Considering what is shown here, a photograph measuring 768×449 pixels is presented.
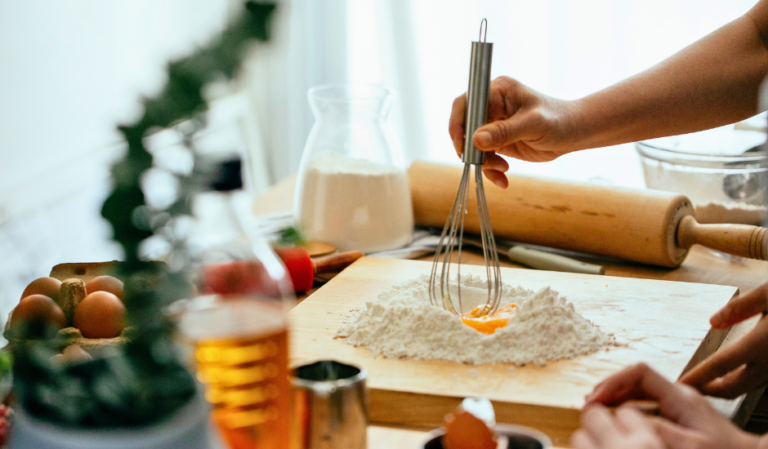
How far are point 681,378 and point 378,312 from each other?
36 cm

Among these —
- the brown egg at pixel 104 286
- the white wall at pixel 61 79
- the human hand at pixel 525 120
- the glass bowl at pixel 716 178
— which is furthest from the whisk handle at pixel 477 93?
the white wall at pixel 61 79

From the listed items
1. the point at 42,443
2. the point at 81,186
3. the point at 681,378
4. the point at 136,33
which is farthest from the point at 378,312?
the point at 136,33

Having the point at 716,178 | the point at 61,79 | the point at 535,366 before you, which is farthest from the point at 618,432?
the point at 61,79

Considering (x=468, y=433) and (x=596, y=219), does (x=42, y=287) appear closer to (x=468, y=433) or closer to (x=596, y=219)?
(x=468, y=433)

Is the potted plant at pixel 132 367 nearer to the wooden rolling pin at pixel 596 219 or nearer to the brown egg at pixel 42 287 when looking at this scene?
the brown egg at pixel 42 287

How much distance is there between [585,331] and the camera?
0.84 m

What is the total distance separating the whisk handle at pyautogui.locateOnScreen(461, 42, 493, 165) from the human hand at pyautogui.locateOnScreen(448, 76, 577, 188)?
14 cm

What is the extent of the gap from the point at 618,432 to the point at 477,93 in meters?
0.49

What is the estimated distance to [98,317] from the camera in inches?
31.5

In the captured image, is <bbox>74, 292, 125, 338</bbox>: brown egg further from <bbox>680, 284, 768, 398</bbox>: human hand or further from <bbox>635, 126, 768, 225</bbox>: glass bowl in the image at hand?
<bbox>635, 126, 768, 225</bbox>: glass bowl

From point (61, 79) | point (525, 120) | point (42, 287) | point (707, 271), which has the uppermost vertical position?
point (61, 79)

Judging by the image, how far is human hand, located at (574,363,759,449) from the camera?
50cm

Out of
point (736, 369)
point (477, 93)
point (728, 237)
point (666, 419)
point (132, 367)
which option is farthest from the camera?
point (728, 237)

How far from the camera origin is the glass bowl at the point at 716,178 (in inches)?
49.3
